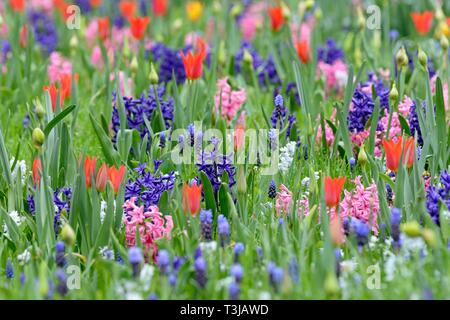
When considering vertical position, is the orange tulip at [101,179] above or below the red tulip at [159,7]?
below

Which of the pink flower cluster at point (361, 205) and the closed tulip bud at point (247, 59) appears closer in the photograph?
the pink flower cluster at point (361, 205)

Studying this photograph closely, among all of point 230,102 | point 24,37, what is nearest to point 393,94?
point 230,102

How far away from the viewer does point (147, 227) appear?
3291 millimetres

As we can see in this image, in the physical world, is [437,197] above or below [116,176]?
below

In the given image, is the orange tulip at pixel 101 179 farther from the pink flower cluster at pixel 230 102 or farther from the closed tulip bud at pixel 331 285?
the pink flower cluster at pixel 230 102

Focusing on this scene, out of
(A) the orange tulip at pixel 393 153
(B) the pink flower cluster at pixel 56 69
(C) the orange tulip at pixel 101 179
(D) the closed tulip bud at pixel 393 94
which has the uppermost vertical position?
(B) the pink flower cluster at pixel 56 69

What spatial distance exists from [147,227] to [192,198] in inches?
9.6

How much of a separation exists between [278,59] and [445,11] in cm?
203

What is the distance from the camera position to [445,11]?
23.4 ft

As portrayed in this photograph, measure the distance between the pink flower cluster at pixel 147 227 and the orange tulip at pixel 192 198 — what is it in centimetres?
14

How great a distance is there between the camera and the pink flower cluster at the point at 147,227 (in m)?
3.27

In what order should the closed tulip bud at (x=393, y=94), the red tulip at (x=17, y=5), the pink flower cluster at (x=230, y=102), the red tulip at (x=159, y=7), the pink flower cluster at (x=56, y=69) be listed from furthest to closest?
the red tulip at (x=159, y=7), the red tulip at (x=17, y=5), the pink flower cluster at (x=56, y=69), the pink flower cluster at (x=230, y=102), the closed tulip bud at (x=393, y=94)

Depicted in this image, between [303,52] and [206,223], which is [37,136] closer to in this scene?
[206,223]

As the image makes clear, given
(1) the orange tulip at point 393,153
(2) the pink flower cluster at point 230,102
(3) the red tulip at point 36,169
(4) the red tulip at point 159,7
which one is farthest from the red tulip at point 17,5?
(1) the orange tulip at point 393,153
